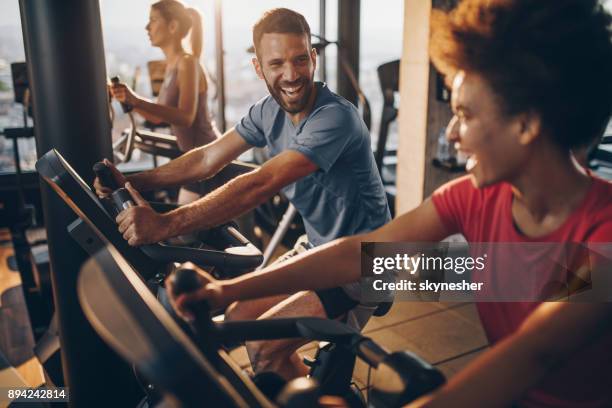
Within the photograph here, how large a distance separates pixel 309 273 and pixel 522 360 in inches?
20.7

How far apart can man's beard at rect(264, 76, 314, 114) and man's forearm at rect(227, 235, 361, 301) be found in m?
0.73

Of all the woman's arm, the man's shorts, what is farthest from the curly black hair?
the woman's arm

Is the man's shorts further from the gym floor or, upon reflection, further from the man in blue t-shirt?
the gym floor

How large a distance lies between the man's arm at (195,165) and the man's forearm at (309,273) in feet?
2.93

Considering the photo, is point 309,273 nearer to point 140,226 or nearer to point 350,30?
point 140,226

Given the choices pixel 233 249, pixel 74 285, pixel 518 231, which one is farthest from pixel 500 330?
pixel 74 285

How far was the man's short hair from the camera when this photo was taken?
1.80 meters

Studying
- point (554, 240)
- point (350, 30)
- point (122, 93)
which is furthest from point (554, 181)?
point (350, 30)

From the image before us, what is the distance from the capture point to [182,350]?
50 centimetres

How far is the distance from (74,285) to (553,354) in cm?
157

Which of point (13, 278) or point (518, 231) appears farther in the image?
point (13, 278)

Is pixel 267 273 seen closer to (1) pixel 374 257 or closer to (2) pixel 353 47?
(1) pixel 374 257

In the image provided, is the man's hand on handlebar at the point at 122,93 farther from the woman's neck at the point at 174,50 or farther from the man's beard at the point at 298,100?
the man's beard at the point at 298,100

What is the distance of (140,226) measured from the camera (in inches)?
53.4
